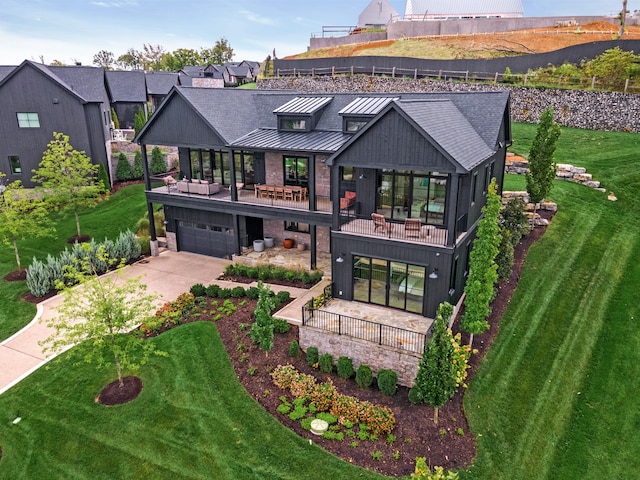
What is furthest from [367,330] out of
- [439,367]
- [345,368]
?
[439,367]

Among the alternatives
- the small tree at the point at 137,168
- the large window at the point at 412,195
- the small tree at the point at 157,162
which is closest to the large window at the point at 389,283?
the large window at the point at 412,195

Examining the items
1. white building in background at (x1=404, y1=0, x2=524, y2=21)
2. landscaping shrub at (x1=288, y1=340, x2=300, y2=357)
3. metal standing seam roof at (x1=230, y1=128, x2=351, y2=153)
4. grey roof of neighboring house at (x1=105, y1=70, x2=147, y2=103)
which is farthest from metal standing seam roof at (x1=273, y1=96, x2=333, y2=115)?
white building in background at (x1=404, y1=0, x2=524, y2=21)

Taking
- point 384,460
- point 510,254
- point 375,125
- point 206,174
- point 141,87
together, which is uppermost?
point 141,87

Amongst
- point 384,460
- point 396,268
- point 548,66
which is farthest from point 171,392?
point 548,66

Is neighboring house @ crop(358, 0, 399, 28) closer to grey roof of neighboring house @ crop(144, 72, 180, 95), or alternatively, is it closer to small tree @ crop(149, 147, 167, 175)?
grey roof of neighboring house @ crop(144, 72, 180, 95)

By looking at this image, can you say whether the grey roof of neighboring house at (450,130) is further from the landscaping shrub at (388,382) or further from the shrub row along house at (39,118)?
the shrub row along house at (39,118)

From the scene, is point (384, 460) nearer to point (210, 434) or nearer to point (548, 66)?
point (210, 434)

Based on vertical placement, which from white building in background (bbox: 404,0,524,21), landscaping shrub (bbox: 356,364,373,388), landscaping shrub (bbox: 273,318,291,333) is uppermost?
white building in background (bbox: 404,0,524,21)
